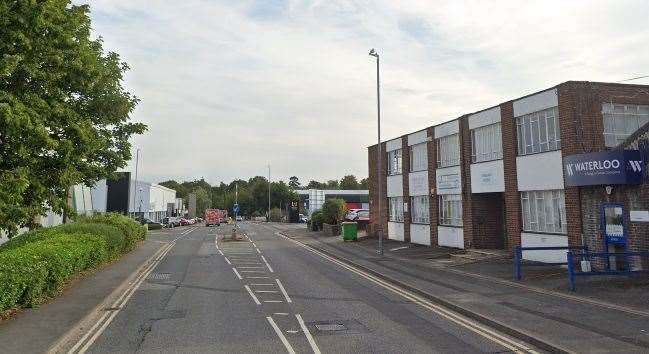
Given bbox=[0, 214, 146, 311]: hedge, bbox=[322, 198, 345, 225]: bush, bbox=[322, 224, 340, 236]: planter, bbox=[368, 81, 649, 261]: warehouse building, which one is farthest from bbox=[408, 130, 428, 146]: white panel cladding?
bbox=[0, 214, 146, 311]: hedge

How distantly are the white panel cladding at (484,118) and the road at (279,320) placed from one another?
38.0ft

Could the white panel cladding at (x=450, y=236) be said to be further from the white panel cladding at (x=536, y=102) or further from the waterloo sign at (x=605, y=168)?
the waterloo sign at (x=605, y=168)

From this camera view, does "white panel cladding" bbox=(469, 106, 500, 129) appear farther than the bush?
No

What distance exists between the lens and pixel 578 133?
781 inches

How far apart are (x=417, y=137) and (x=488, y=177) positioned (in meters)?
8.82

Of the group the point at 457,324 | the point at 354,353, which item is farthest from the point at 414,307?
the point at 354,353

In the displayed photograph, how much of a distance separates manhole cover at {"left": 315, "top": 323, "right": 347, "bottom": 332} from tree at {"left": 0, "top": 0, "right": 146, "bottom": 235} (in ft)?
24.3

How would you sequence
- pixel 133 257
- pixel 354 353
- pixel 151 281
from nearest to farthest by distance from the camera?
1. pixel 354 353
2. pixel 151 281
3. pixel 133 257

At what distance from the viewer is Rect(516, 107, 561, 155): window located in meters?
21.4

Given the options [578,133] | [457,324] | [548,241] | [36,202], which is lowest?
[457,324]

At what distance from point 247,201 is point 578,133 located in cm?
12245

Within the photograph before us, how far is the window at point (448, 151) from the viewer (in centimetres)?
2925

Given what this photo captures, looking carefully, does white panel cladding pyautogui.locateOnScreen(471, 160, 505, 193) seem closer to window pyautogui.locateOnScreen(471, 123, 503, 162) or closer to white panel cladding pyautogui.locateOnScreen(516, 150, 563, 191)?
window pyautogui.locateOnScreen(471, 123, 503, 162)

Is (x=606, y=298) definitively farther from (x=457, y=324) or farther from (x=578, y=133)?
(x=578, y=133)
